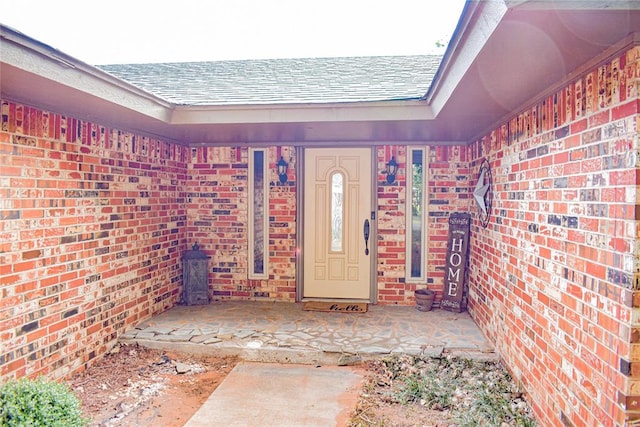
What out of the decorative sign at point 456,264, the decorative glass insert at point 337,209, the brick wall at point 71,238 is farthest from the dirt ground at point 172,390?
the decorative glass insert at point 337,209

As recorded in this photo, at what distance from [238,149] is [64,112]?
2378 millimetres

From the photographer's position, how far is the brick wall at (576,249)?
1838mm

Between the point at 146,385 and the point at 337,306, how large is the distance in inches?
97.8

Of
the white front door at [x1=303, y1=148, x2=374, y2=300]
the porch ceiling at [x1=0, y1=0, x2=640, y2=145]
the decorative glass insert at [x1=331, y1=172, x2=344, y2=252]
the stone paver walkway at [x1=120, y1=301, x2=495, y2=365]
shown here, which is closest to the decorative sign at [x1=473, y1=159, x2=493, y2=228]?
the porch ceiling at [x1=0, y1=0, x2=640, y2=145]

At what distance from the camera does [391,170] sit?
5.22m

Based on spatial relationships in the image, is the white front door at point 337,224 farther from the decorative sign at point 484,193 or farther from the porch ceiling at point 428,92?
the decorative sign at point 484,193

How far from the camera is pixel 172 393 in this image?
327 cm

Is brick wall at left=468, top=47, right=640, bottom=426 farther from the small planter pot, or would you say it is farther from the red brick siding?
the red brick siding

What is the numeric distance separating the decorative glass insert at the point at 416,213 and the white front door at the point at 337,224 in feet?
1.67

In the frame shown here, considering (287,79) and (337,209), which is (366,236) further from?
(287,79)

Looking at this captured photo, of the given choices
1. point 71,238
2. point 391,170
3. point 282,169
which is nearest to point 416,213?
point 391,170

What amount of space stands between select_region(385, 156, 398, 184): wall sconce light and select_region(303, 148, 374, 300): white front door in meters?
0.24

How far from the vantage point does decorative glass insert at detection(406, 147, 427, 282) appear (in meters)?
5.28

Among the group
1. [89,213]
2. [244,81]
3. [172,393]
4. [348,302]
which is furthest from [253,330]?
[244,81]
